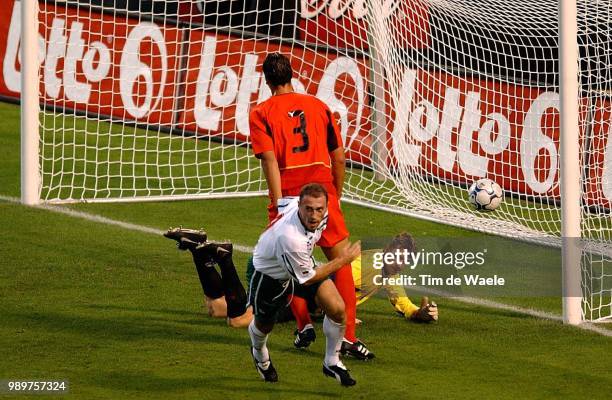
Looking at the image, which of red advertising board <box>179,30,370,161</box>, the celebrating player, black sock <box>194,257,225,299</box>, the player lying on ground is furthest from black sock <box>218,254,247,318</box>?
red advertising board <box>179,30,370,161</box>

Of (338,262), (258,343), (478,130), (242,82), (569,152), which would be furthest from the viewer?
(242,82)

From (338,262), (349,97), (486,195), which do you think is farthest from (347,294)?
(349,97)

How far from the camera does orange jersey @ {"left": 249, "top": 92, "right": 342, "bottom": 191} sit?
8234mm

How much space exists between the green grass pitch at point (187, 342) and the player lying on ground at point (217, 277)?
138 millimetres

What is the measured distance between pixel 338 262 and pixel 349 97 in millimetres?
7621

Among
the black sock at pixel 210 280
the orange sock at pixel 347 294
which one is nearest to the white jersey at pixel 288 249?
the orange sock at pixel 347 294

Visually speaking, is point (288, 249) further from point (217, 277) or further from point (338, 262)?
point (217, 277)

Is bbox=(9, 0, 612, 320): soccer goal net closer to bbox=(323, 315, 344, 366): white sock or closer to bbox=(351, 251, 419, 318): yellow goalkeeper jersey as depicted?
bbox=(351, 251, 419, 318): yellow goalkeeper jersey

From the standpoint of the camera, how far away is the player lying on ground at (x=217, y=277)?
9.11 m

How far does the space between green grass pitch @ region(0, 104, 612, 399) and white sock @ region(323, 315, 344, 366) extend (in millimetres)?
196

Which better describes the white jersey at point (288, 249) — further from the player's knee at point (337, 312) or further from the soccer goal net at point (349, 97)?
the soccer goal net at point (349, 97)

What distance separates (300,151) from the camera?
8273 millimetres

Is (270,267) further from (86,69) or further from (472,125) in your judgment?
(86,69)

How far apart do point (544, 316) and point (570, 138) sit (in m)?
1.33
